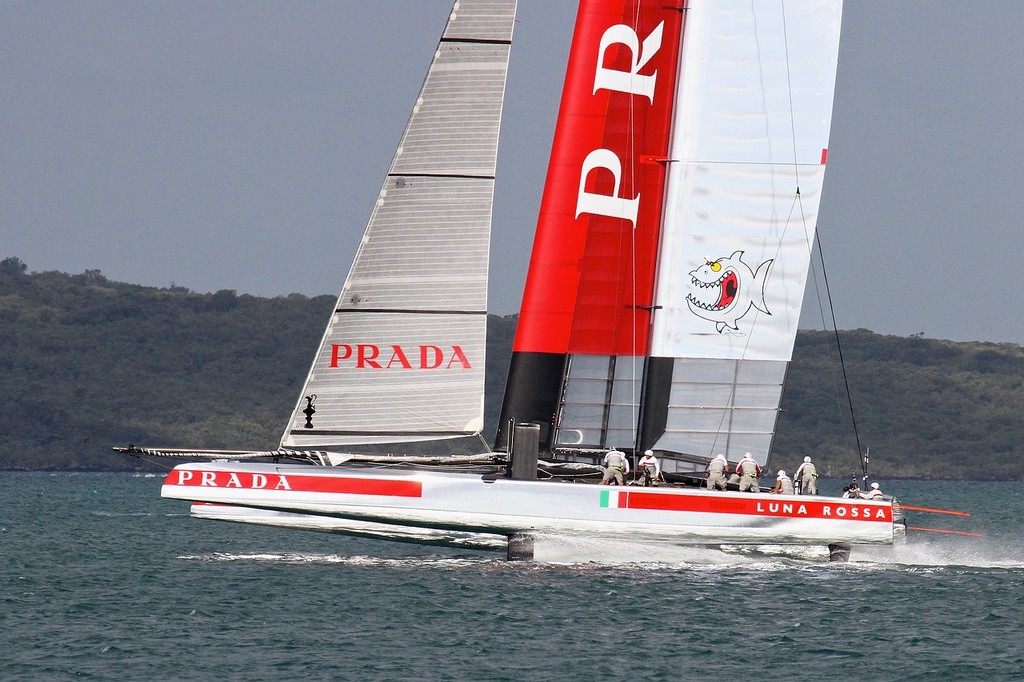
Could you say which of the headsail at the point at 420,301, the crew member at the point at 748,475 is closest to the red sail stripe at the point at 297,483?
the headsail at the point at 420,301

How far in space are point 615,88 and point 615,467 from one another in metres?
5.91

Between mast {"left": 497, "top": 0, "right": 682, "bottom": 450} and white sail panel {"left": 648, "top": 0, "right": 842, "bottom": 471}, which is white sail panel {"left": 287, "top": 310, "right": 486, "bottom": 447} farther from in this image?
white sail panel {"left": 648, "top": 0, "right": 842, "bottom": 471}

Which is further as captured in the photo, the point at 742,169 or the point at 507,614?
the point at 742,169

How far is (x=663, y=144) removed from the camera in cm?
2462

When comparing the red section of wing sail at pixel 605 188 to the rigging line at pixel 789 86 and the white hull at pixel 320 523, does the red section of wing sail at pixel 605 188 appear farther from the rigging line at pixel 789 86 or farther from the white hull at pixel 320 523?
the white hull at pixel 320 523

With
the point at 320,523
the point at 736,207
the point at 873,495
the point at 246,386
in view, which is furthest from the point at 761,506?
the point at 246,386

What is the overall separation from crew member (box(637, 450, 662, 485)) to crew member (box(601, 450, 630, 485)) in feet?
1.21

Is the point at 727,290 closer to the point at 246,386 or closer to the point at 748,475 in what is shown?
the point at 748,475

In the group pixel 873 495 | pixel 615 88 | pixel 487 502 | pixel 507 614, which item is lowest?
pixel 507 614

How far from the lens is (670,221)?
2445cm

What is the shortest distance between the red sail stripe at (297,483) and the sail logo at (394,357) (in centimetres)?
174

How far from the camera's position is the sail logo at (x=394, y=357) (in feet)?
74.6

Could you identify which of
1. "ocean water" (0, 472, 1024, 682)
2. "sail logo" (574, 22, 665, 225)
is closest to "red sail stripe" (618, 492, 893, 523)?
"ocean water" (0, 472, 1024, 682)

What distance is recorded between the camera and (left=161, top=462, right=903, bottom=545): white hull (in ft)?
71.8
